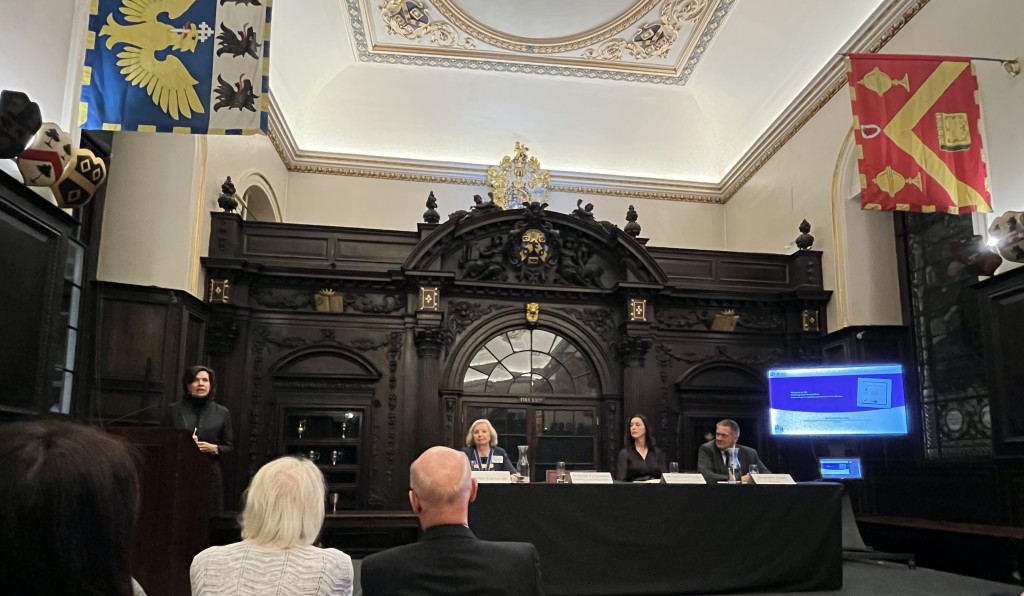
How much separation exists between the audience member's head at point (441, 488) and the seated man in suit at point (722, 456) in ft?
12.7

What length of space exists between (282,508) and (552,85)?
10.7 m

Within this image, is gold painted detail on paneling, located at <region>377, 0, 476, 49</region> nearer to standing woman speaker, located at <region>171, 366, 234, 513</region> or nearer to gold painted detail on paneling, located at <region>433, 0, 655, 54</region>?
gold painted detail on paneling, located at <region>433, 0, 655, 54</region>

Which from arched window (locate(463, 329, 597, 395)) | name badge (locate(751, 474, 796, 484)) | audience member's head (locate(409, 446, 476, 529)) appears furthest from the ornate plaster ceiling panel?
audience member's head (locate(409, 446, 476, 529))

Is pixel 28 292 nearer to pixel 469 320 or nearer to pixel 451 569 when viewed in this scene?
pixel 451 569

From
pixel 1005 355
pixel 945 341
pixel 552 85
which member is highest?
pixel 552 85

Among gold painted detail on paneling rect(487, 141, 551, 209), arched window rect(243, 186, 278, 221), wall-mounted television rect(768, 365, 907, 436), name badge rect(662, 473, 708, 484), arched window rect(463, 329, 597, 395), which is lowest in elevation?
name badge rect(662, 473, 708, 484)

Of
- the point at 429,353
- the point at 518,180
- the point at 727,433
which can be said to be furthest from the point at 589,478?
the point at 518,180

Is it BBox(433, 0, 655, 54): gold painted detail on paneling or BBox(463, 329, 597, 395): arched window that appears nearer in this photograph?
BBox(463, 329, 597, 395): arched window

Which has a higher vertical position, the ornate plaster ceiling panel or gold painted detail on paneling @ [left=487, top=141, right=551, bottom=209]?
the ornate plaster ceiling panel

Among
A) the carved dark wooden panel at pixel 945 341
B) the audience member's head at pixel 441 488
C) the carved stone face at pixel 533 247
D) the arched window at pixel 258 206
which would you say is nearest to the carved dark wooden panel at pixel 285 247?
the arched window at pixel 258 206

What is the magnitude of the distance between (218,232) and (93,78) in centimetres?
367

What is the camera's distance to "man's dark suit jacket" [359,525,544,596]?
7.39 feet

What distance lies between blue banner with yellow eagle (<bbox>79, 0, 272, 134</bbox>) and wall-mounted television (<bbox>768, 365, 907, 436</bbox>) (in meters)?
6.10

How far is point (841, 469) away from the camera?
26.8ft
